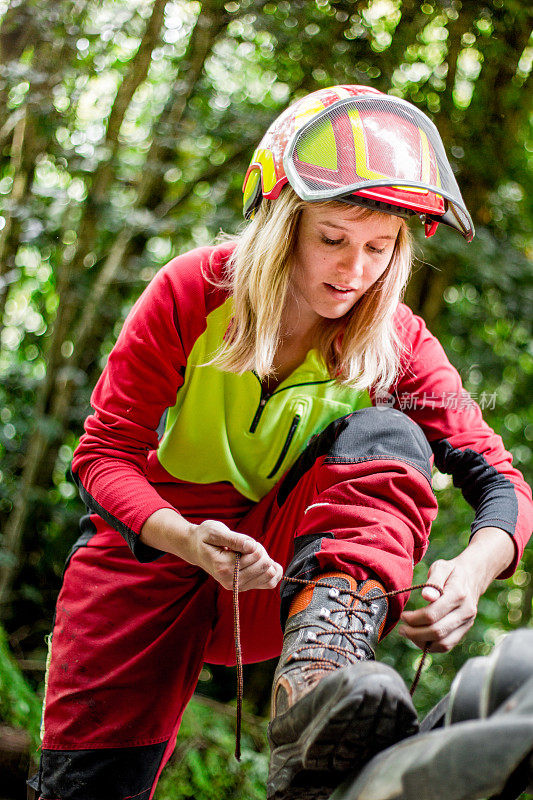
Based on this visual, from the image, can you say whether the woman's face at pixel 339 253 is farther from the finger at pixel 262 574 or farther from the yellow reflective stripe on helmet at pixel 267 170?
the finger at pixel 262 574

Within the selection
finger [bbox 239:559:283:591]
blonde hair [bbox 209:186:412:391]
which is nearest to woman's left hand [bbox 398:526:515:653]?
finger [bbox 239:559:283:591]

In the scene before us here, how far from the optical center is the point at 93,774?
152cm

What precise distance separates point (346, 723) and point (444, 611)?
0.40 metres

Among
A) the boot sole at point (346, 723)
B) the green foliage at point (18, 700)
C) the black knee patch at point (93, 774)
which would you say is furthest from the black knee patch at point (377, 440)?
the green foliage at point (18, 700)

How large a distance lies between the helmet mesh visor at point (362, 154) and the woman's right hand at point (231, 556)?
60cm

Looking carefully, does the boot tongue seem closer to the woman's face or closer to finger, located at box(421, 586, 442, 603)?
finger, located at box(421, 586, 442, 603)

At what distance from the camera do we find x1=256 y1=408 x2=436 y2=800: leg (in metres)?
0.94

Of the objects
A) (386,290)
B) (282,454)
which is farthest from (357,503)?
(386,290)

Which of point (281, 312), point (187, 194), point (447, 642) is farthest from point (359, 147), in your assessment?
point (187, 194)

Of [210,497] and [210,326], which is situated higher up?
[210,326]

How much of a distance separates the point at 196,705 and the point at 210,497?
4.10 feet

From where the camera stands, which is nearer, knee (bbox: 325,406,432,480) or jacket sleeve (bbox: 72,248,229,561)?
knee (bbox: 325,406,432,480)

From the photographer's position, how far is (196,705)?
258cm

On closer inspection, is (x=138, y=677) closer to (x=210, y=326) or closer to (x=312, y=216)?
(x=210, y=326)
